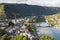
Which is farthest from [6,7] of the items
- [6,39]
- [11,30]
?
[6,39]

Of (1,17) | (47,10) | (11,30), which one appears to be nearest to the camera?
(11,30)

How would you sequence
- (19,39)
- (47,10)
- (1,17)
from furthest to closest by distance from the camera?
(47,10) < (1,17) < (19,39)

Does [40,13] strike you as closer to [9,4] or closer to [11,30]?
[9,4]

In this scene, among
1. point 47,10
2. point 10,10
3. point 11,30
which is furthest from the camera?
point 47,10

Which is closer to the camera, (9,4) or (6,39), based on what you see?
(6,39)

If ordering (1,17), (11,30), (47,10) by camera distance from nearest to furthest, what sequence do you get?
1. (11,30)
2. (1,17)
3. (47,10)

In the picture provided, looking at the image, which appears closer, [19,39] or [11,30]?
[19,39]

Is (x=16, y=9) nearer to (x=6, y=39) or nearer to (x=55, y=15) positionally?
(x=55, y=15)

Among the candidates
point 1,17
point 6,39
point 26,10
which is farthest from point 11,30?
point 26,10

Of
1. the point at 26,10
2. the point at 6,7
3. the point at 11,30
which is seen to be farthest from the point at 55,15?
the point at 11,30
